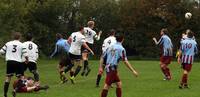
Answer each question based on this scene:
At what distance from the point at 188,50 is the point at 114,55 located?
6.23m

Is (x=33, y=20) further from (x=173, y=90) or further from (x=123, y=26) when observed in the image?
(x=173, y=90)

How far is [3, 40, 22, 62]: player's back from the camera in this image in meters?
17.8

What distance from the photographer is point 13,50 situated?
17.8m

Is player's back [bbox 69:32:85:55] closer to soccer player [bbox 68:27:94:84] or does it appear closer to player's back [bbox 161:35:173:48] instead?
soccer player [bbox 68:27:94:84]

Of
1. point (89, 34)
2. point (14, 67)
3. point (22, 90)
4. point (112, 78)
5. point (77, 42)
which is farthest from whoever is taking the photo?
point (89, 34)

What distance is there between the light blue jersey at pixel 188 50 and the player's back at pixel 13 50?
6660 mm

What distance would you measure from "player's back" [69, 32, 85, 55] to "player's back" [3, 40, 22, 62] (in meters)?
4.89

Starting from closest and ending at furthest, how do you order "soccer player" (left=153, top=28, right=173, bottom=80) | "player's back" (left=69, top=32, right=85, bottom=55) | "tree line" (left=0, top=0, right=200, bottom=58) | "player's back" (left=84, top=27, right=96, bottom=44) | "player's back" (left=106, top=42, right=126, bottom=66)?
"player's back" (left=106, top=42, right=126, bottom=66), "player's back" (left=69, top=32, right=85, bottom=55), "player's back" (left=84, top=27, right=96, bottom=44), "soccer player" (left=153, top=28, right=173, bottom=80), "tree line" (left=0, top=0, right=200, bottom=58)

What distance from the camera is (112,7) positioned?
7081 cm

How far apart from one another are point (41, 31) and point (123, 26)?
10.6 m

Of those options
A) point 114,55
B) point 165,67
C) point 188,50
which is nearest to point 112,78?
point 114,55

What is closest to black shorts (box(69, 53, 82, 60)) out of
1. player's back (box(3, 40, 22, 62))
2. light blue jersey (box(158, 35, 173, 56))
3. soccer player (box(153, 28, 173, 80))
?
soccer player (box(153, 28, 173, 80))

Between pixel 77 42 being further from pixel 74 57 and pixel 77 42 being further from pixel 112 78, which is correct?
pixel 112 78

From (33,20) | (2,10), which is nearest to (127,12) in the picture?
(33,20)
